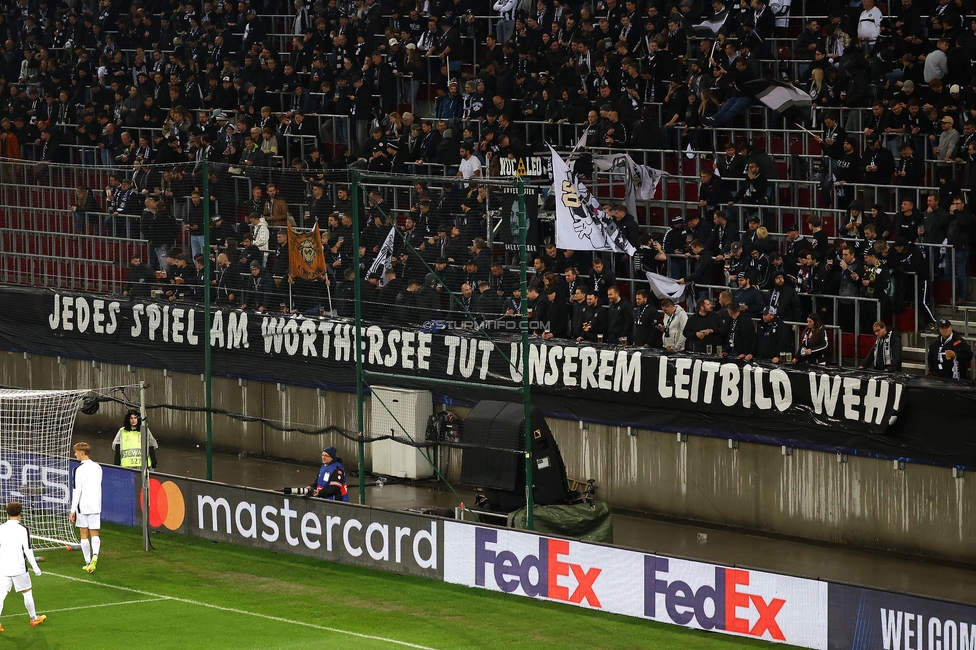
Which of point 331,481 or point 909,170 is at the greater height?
point 909,170

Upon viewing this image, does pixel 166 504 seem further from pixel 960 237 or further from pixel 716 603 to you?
pixel 960 237

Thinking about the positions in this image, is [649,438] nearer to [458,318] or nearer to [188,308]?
[458,318]

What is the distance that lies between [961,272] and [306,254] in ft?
28.9

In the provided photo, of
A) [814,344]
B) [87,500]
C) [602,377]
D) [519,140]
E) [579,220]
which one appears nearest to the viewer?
[87,500]

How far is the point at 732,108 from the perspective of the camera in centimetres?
2491

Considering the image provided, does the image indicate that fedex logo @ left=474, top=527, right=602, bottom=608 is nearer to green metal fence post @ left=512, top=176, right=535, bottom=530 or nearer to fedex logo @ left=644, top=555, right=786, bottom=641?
green metal fence post @ left=512, top=176, right=535, bottom=530

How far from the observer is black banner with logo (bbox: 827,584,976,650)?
14.0 meters

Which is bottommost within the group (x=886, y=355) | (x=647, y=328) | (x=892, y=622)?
(x=892, y=622)

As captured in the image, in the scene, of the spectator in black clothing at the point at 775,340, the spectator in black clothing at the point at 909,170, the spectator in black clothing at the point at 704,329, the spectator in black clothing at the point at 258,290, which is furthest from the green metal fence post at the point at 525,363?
the spectator in black clothing at the point at 909,170

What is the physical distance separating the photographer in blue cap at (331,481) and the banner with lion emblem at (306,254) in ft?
8.05

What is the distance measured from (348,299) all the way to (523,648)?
6.30 m

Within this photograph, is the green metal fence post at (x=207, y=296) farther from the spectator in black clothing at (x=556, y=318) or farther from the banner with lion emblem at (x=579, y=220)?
the banner with lion emblem at (x=579, y=220)

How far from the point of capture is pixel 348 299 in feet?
68.1

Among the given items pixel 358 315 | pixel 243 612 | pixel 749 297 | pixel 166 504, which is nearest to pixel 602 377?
pixel 749 297
